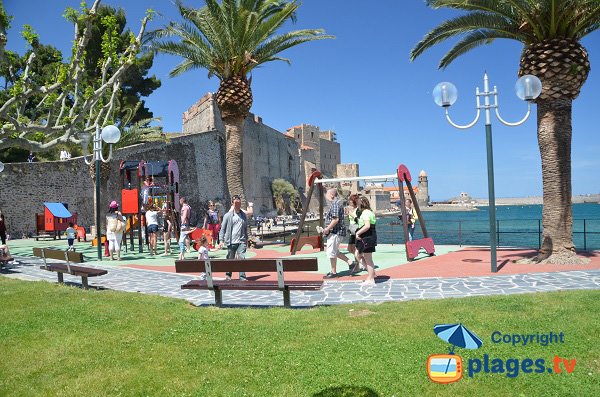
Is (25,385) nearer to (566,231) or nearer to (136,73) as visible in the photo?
(566,231)

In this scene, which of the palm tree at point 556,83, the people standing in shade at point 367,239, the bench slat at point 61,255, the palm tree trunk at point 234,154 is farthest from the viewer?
the palm tree trunk at point 234,154

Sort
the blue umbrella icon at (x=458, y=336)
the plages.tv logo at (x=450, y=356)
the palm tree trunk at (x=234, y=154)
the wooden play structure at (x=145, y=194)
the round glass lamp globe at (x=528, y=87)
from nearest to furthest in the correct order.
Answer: the plages.tv logo at (x=450, y=356) < the blue umbrella icon at (x=458, y=336) < the round glass lamp globe at (x=528, y=87) < the wooden play structure at (x=145, y=194) < the palm tree trunk at (x=234, y=154)

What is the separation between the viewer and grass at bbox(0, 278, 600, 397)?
3.43 m

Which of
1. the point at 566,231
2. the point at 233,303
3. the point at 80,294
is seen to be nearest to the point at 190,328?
the point at 233,303

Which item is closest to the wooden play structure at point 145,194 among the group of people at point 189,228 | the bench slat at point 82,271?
the group of people at point 189,228

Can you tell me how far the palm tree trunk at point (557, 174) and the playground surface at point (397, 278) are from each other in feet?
1.81

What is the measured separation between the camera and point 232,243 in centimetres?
807

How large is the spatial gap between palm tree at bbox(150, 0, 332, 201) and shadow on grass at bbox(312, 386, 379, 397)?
11.4m

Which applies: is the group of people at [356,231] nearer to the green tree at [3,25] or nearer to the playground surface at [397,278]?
the playground surface at [397,278]

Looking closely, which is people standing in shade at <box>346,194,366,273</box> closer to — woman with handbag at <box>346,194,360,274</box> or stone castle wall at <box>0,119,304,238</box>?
woman with handbag at <box>346,194,360,274</box>

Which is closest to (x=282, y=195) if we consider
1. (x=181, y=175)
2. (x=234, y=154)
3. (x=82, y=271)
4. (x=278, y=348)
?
(x=181, y=175)

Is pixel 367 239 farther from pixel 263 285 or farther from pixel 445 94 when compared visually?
pixel 445 94

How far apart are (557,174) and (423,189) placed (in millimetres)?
97579

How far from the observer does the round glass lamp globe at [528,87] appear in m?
8.04
